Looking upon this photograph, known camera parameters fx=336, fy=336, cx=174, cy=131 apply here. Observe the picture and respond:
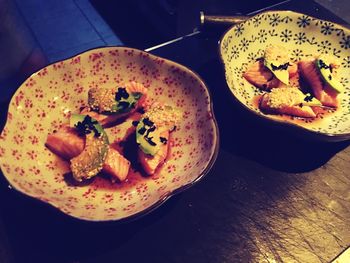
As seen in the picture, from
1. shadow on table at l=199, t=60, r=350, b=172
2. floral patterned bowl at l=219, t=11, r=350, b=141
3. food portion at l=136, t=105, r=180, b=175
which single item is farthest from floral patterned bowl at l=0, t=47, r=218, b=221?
floral patterned bowl at l=219, t=11, r=350, b=141

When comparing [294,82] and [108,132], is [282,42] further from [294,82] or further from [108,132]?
[108,132]

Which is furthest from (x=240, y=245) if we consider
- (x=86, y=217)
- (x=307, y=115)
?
(x=307, y=115)

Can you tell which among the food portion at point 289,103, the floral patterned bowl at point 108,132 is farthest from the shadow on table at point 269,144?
the floral patterned bowl at point 108,132

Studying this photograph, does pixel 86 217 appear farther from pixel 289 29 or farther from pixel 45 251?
pixel 289 29

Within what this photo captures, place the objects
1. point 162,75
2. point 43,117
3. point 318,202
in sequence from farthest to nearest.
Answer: point 162,75
point 43,117
point 318,202

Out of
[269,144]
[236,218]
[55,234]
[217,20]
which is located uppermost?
[217,20]

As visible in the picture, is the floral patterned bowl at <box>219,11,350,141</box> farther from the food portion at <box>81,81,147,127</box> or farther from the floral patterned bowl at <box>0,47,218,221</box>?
the food portion at <box>81,81,147,127</box>

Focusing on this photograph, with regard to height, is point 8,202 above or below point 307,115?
above

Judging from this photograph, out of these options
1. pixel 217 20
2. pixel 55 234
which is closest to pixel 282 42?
pixel 217 20
